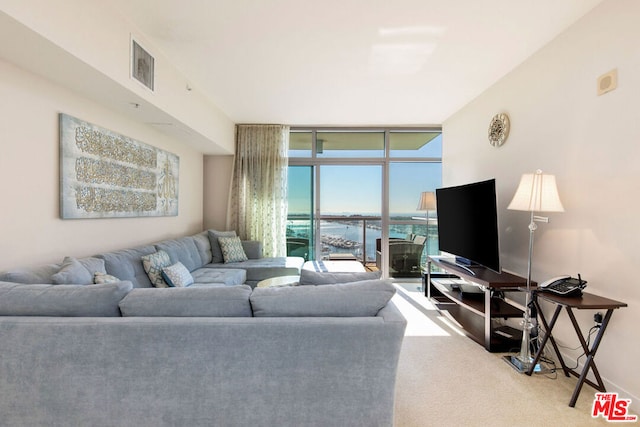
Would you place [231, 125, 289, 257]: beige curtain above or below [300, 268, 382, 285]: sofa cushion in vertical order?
above

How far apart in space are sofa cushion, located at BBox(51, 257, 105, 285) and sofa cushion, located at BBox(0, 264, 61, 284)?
64 mm

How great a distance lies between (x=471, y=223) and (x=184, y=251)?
124 inches

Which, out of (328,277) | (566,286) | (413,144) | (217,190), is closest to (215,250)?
(217,190)

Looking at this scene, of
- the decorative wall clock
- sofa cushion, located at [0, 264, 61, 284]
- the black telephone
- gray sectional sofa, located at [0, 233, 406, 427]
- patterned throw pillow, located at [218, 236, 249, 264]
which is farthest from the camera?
patterned throw pillow, located at [218, 236, 249, 264]

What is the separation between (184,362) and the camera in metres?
1.29

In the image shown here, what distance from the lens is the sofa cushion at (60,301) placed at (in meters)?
1.31

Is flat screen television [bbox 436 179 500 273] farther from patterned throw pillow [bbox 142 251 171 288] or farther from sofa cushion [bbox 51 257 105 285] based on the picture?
sofa cushion [bbox 51 257 105 285]

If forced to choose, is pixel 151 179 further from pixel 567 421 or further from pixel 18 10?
pixel 567 421

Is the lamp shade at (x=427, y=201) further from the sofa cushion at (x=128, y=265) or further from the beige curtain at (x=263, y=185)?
the sofa cushion at (x=128, y=265)

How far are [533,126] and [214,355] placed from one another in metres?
3.06

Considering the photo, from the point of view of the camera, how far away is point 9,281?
1.53 m

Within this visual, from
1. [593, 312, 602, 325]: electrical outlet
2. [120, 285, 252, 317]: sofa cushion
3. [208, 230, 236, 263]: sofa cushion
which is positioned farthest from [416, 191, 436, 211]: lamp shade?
[120, 285, 252, 317]: sofa cushion
